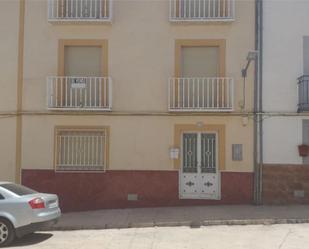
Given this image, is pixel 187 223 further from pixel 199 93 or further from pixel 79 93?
pixel 79 93

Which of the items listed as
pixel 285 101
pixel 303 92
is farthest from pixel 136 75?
pixel 303 92

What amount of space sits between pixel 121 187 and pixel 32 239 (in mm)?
4992

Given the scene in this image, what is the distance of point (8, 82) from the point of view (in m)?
16.5

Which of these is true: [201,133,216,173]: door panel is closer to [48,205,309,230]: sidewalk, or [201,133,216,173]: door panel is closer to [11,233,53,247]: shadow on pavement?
[48,205,309,230]: sidewalk

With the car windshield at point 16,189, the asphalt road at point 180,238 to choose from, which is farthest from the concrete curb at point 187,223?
the car windshield at point 16,189

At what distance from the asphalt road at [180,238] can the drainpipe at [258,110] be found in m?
3.14

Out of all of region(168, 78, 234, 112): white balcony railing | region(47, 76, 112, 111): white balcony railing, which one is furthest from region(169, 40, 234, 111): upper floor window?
region(47, 76, 112, 111): white balcony railing

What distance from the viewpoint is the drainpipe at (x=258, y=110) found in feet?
52.3

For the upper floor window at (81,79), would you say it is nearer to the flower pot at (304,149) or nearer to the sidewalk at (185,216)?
the sidewalk at (185,216)

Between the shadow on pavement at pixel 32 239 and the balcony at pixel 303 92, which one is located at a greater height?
the balcony at pixel 303 92

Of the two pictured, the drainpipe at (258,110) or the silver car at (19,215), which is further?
the drainpipe at (258,110)

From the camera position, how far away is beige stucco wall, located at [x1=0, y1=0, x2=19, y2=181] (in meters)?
16.5

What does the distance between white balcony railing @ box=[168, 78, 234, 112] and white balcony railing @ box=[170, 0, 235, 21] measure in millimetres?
1993

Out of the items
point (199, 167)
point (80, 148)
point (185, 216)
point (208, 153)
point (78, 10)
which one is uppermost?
point (78, 10)
